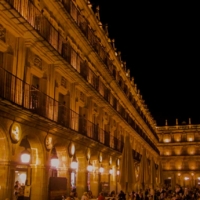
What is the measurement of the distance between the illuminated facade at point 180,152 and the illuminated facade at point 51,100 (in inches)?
2081

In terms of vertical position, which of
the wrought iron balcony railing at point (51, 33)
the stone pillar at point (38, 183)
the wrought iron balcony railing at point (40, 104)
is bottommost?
the stone pillar at point (38, 183)

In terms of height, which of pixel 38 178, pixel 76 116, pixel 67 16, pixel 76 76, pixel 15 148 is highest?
pixel 67 16

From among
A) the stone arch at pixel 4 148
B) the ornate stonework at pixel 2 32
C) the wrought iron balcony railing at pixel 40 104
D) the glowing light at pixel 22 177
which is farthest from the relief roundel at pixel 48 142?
the glowing light at pixel 22 177

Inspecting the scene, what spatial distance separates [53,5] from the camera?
64.7ft

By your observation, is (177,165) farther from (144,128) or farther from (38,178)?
(38,178)

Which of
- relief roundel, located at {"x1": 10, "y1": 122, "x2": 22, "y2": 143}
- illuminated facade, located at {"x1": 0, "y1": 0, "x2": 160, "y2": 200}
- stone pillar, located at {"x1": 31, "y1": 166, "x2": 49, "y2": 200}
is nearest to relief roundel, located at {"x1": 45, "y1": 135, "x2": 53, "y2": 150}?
illuminated facade, located at {"x1": 0, "y1": 0, "x2": 160, "y2": 200}

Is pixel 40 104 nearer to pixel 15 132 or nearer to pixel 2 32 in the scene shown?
pixel 15 132

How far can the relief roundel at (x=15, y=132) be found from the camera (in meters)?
14.4

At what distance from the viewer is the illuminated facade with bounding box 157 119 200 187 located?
80.8m

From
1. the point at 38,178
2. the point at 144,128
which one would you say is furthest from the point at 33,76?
the point at 144,128

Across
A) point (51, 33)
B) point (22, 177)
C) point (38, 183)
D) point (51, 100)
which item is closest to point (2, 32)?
point (51, 33)

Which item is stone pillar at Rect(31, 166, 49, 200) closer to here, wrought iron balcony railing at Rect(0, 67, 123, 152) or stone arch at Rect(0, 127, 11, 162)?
wrought iron balcony railing at Rect(0, 67, 123, 152)

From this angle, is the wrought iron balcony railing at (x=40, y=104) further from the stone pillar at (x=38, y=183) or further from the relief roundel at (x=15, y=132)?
the stone pillar at (x=38, y=183)

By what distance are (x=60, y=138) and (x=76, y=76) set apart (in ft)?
13.6
